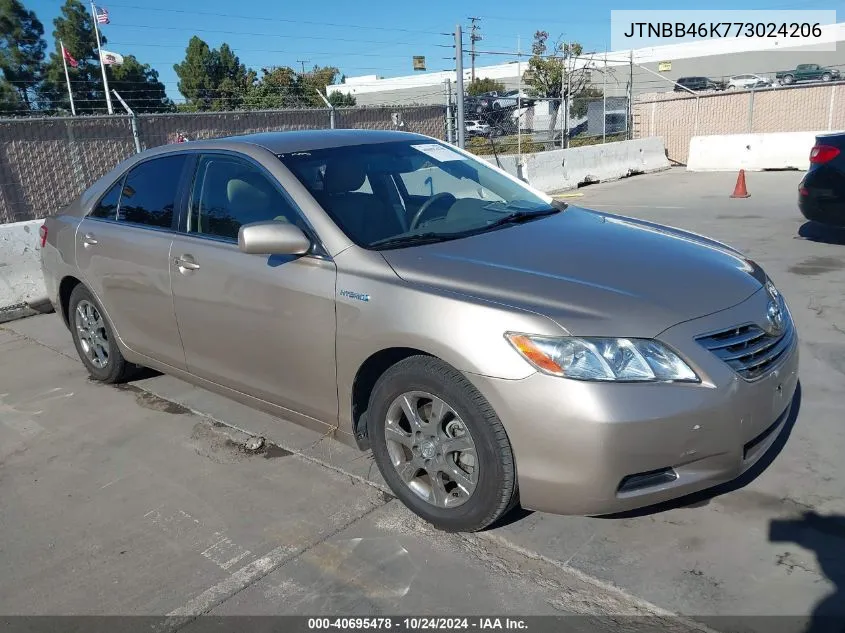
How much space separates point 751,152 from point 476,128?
24.0 ft

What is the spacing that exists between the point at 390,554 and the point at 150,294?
2.31m

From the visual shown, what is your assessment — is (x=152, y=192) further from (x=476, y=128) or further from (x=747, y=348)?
(x=476, y=128)

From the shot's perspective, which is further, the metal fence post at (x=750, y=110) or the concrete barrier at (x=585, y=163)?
the metal fence post at (x=750, y=110)

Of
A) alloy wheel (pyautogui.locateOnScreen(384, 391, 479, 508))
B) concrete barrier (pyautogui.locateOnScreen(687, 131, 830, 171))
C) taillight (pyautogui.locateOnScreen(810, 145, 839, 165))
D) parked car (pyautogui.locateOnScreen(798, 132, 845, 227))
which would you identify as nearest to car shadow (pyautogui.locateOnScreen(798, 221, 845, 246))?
parked car (pyautogui.locateOnScreen(798, 132, 845, 227))

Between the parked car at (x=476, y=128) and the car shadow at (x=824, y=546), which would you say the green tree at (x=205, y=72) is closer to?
the parked car at (x=476, y=128)

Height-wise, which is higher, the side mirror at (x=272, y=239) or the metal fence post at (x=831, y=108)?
the metal fence post at (x=831, y=108)

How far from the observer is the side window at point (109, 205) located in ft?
15.4

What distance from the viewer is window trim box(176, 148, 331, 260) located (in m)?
3.31

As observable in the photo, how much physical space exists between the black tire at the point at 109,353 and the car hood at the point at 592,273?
265 cm

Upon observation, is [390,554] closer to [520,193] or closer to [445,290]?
[445,290]

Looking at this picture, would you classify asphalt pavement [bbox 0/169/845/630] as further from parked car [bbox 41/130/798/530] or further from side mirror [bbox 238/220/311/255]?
side mirror [bbox 238/220/311/255]

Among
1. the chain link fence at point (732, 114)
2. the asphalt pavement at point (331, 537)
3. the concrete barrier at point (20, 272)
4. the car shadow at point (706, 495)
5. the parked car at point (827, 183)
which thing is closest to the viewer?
the asphalt pavement at point (331, 537)

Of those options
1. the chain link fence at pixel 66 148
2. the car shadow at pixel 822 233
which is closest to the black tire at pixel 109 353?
the chain link fence at pixel 66 148

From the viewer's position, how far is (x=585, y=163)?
16.3 m
